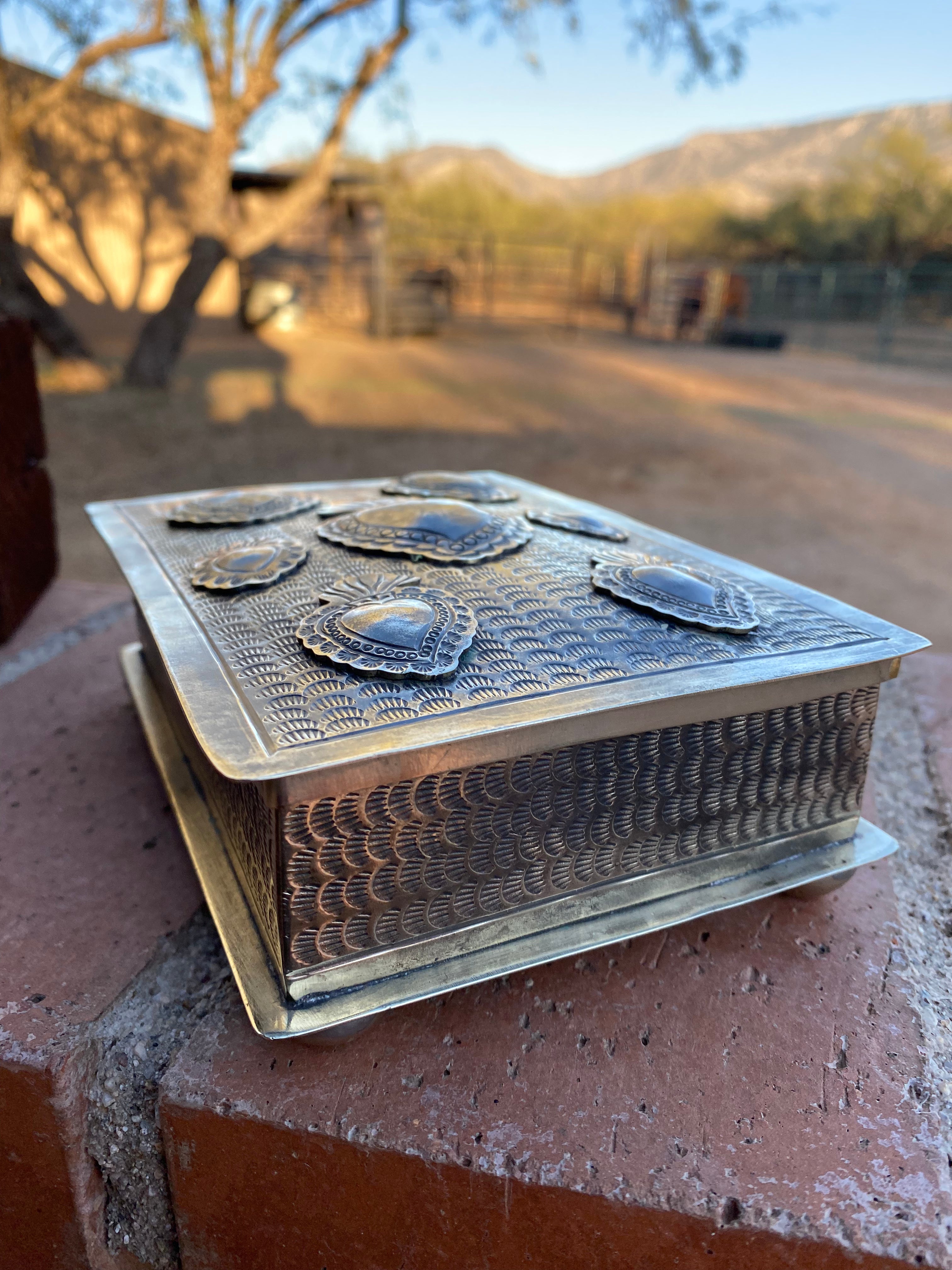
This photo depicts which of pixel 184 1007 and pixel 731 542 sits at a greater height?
pixel 184 1007

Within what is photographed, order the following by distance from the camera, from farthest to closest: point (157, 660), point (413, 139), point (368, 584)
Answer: point (413, 139), point (157, 660), point (368, 584)

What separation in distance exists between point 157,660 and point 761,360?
9.79m

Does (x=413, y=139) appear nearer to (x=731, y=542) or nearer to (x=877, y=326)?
(x=731, y=542)

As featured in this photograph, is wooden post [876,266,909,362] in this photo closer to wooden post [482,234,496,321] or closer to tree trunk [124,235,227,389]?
wooden post [482,234,496,321]

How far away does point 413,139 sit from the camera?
6.84 metres

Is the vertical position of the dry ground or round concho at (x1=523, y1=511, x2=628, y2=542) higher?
round concho at (x1=523, y1=511, x2=628, y2=542)

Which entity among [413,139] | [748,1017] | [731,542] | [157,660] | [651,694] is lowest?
[731,542]

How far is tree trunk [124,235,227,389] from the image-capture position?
5461 millimetres

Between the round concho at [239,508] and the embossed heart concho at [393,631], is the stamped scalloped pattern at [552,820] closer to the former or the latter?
the embossed heart concho at [393,631]

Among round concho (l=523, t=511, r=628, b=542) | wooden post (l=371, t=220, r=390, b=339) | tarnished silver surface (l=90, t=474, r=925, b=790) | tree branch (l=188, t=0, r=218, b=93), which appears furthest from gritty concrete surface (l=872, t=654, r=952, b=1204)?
wooden post (l=371, t=220, r=390, b=339)

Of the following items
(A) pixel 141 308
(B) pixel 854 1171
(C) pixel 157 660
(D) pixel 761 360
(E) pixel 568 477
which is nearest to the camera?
(B) pixel 854 1171

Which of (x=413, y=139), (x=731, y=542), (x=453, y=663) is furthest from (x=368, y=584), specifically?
(x=413, y=139)

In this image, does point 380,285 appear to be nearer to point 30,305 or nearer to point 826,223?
point 30,305

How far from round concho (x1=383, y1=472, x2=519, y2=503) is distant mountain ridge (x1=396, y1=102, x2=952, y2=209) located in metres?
55.3
